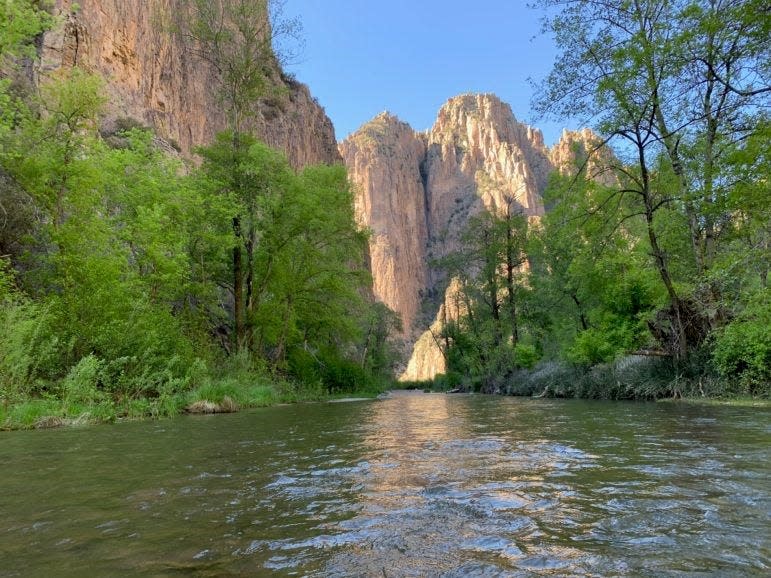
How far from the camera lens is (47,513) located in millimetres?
3396

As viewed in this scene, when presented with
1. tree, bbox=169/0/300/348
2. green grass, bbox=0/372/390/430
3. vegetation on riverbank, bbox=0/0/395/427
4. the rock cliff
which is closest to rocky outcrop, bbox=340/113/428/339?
the rock cliff

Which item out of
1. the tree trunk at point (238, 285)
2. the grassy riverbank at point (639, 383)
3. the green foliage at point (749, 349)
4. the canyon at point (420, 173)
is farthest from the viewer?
the canyon at point (420, 173)

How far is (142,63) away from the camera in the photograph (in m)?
41.3

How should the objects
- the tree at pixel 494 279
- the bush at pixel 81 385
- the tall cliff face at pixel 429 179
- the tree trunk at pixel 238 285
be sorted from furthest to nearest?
1. the tall cliff face at pixel 429 179
2. the tree at pixel 494 279
3. the tree trunk at pixel 238 285
4. the bush at pixel 81 385

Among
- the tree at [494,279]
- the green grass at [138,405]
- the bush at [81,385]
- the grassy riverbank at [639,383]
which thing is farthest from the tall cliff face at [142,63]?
the bush at [81,385]

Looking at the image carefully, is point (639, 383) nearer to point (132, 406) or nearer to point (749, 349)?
point (749, 349)

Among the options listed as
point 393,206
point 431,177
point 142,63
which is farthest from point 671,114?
point 431,177

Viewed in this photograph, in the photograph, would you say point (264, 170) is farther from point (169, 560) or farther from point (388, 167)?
point (388, 167)

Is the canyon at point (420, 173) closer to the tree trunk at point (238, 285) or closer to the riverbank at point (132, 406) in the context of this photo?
the tree trunk at point (238, 285)

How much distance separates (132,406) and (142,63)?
39.3 m

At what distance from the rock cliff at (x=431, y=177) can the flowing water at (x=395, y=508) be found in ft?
351

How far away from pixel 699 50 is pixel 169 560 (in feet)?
47.8

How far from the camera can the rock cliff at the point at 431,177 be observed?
120625 millimetres

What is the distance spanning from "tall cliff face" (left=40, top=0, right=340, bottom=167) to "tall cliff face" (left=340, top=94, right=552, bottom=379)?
67680 millimetres
